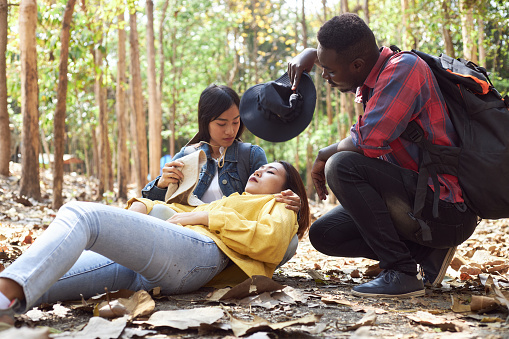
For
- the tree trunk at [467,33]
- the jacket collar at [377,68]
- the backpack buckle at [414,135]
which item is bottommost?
the backpack buckle at [414,135]

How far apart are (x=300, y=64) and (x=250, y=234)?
1.36 metres

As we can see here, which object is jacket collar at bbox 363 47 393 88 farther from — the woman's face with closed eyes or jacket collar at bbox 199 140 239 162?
jacket collar at bbox 199 140 239 162

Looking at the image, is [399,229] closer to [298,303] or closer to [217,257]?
[298,303]

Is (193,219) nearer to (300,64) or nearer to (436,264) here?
(300,64)

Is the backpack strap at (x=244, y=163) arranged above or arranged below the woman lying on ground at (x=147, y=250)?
above

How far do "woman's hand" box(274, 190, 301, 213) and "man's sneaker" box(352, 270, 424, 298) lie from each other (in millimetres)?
611

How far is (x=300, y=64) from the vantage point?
11.7 feet

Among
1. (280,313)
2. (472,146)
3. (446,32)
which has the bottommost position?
(280,313)

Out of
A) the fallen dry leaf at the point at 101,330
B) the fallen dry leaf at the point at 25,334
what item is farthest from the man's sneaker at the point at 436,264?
the fallen dry leaf at the point at 25,334

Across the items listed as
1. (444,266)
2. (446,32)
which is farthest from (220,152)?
(446,32)

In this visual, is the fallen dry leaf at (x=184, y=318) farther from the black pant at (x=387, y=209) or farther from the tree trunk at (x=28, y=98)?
the tree trunk at (x=28, y=98)

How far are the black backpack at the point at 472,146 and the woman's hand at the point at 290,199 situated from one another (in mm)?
713

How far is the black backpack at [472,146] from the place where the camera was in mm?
2783

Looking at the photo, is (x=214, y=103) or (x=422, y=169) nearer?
(x=422, y=169)
